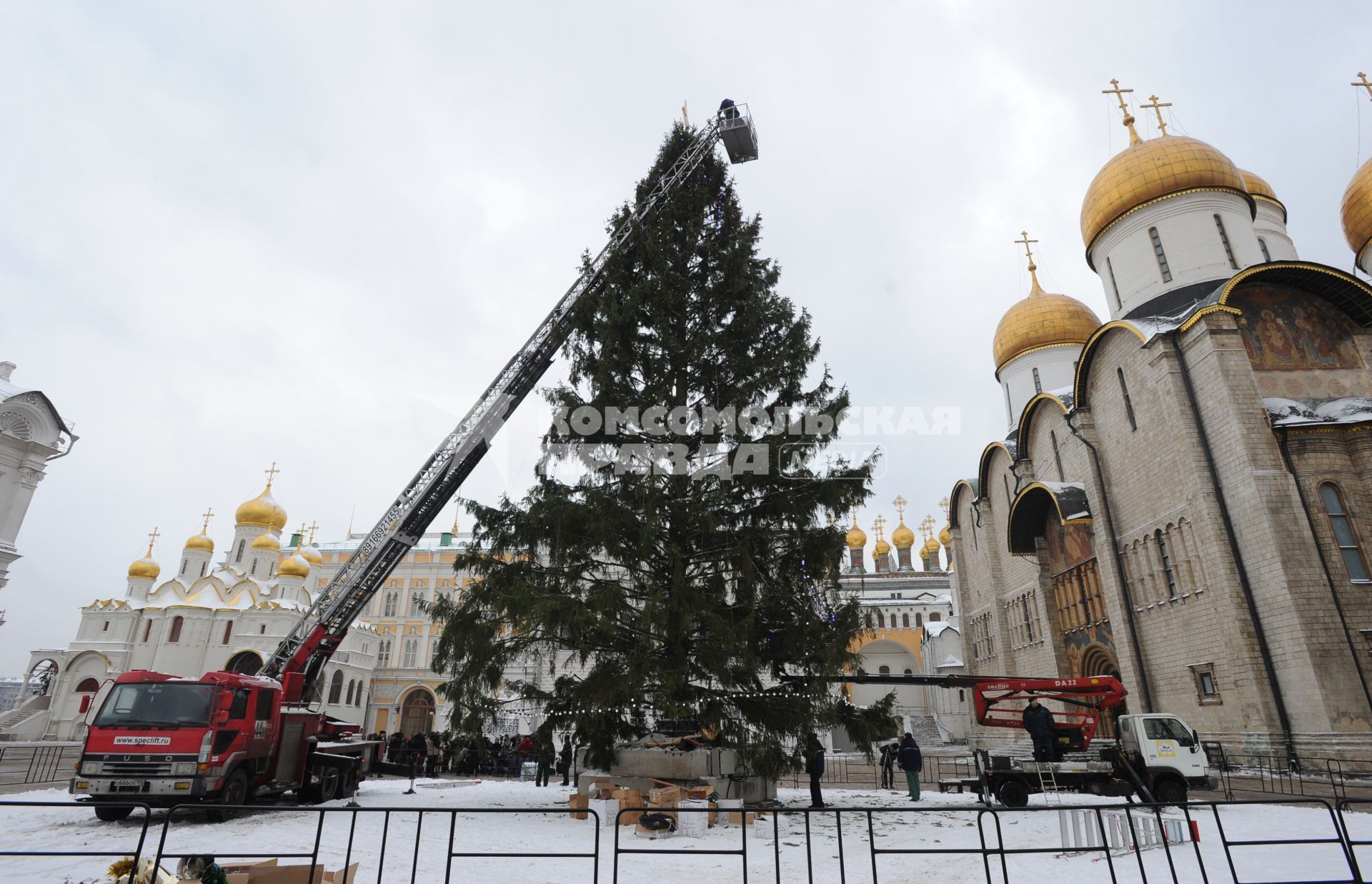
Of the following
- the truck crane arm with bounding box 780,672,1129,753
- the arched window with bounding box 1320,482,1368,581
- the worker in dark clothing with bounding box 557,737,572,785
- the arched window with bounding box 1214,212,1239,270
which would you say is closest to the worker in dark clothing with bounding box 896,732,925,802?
the truck crane arm with bounding box 780,672,1129,753

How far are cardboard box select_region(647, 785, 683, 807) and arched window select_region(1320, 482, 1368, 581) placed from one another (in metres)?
15.0

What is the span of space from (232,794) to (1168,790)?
14896 mm

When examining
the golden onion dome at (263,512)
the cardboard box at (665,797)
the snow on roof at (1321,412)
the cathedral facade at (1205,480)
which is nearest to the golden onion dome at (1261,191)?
the cathedral facade at (1205,480)

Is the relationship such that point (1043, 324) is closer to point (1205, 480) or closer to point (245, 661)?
point (1205, 480)

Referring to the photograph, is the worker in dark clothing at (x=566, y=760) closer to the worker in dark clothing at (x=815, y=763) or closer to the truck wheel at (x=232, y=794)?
the worker in dark clothing at (x=815, y=763)

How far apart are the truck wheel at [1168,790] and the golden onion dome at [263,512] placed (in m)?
49.9

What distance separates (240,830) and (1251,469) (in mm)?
19620

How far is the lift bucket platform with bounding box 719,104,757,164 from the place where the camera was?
1647 cm

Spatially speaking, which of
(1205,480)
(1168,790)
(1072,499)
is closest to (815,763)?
(1168,790)

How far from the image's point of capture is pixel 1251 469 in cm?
1591

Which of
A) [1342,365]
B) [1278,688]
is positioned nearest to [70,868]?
[1278,688]

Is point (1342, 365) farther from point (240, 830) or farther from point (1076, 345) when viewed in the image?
point (240, 830)

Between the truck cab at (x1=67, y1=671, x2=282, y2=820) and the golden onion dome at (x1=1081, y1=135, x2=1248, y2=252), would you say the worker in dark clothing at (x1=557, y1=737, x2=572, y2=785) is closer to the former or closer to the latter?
the truck cab at (x1=67, y1=671, x2=282, y2=820)

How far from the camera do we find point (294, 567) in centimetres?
4444
